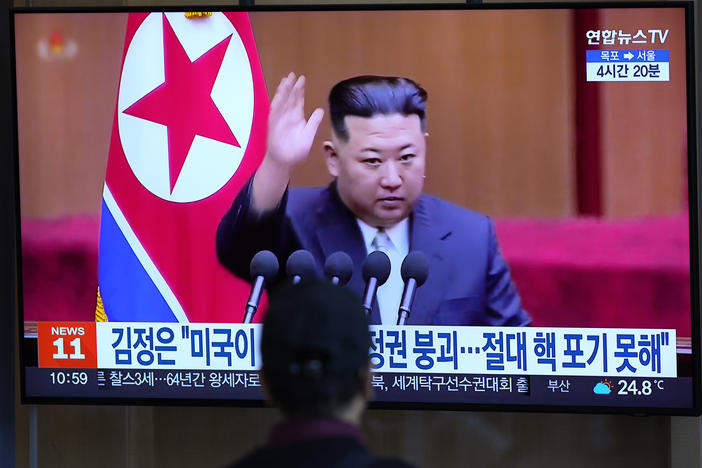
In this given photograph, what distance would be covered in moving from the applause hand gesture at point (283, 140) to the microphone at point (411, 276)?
1.72ft

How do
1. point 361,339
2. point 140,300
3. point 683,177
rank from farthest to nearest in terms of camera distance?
point 140,300, point 683,177, point 361,339

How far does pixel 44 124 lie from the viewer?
11.8 feet

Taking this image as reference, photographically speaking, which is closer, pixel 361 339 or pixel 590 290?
pixel 361 339

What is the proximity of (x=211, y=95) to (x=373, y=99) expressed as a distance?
593 millimetres

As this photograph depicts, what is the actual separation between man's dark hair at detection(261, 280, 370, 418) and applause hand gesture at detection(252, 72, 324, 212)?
226cm

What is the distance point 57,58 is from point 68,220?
604mm

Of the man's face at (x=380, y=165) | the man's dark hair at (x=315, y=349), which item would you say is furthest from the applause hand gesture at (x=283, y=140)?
the man's dark hair at (x=315, y=349)

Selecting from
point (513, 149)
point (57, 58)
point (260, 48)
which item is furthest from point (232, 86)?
point (513, 149)

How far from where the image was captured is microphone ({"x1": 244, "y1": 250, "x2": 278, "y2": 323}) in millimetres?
3463

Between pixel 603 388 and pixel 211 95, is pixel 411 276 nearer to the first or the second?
pixel 603 388

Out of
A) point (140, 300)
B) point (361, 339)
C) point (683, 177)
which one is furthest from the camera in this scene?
point (140, 300)

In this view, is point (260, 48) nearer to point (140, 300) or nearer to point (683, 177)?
point (140, 300)

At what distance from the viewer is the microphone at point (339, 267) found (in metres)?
3.41

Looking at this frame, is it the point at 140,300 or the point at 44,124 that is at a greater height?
the point at 44,124
